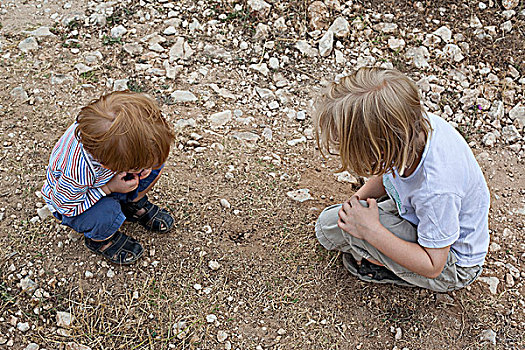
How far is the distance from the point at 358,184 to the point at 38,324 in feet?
7.25

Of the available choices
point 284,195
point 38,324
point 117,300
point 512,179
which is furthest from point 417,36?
point 38,324

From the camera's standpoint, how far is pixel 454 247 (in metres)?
2.67

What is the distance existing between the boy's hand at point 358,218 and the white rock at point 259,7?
2.51m

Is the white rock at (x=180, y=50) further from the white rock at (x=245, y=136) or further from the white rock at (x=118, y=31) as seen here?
the white rock at (x=245, y=136)

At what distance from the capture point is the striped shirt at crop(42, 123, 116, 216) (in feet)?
8.20

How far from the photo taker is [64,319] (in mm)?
2730

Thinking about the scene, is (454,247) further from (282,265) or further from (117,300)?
(117,300)

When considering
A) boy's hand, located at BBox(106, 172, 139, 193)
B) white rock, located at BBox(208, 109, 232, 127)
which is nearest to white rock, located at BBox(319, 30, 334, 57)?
white rock, located at BBox(208, 109, 232, 127)

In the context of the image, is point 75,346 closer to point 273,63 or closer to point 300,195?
Result: point 300,195

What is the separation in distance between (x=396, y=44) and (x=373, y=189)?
2051 millimetres

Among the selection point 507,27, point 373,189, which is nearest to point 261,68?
point 373,189

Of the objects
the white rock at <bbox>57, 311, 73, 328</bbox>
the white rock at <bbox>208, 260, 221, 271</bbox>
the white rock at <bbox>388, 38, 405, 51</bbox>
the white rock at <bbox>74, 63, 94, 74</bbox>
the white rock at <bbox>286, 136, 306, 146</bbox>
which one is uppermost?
the white rock at <bbox>388, 38, 405, 51</bbox>

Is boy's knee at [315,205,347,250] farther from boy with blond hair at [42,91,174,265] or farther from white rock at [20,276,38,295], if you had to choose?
white rock at [20,276,38,295]

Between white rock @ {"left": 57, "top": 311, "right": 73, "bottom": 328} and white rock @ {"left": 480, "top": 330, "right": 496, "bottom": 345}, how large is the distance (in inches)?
89.7
